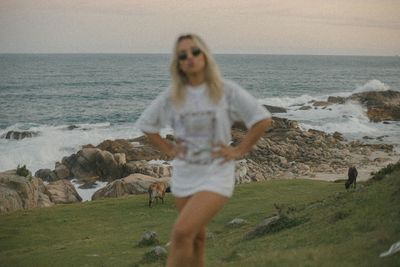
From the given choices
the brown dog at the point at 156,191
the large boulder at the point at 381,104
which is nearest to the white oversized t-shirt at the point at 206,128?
the brown dog at the point at 156,191

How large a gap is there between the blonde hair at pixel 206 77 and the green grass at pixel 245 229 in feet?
13.0

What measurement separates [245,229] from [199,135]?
1417 cm

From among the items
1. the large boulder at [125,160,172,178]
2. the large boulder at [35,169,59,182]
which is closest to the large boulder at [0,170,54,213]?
the large boulder at [35,169,59,182]

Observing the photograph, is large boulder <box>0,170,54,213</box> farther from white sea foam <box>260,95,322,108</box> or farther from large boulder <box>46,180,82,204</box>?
white sea foam <box>260,95,322,108</box>

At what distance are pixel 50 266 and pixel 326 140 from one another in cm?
4870

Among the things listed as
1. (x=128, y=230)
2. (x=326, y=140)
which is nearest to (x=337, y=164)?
(x=326, y=140)

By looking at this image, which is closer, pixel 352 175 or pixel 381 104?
pixel 352 175

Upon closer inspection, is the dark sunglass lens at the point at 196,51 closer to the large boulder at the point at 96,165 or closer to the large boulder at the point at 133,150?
the large boulder at the point at 96,165

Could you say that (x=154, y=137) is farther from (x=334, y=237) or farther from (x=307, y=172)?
(x=307, y=172)

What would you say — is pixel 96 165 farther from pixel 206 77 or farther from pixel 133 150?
pixel 206 77

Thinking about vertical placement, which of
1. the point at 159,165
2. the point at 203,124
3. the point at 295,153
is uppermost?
the point at 203,124

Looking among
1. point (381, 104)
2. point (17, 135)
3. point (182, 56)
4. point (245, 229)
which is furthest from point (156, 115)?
point (381, 104)

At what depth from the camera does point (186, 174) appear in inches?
226

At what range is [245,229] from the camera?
19.3 metres
